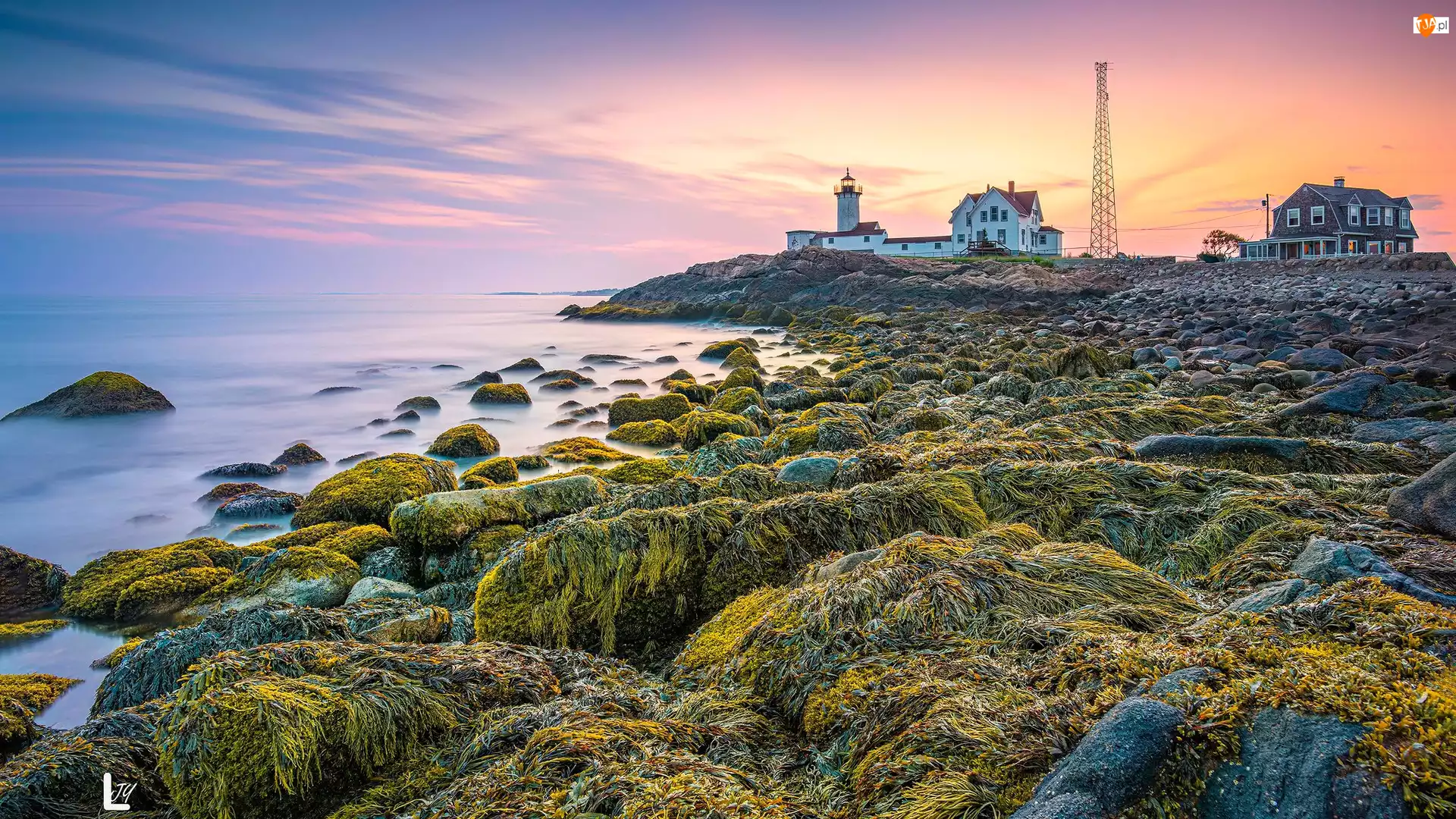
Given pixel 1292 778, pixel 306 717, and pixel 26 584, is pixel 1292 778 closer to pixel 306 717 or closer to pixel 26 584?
pixel 306 717

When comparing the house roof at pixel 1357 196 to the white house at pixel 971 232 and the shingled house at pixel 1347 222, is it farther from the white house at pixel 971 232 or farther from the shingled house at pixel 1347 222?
the white house at pixel 971 232

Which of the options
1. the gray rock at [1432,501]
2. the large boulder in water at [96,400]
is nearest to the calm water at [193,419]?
the large boulder in water at [96,400]

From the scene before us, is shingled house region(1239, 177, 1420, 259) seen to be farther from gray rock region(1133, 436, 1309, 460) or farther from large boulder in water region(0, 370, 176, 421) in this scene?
large boulder in water region(0, 370, 176, 421)

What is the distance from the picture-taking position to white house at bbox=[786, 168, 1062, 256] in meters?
57.8

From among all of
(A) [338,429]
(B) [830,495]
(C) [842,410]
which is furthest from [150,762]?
(A) [338,429]

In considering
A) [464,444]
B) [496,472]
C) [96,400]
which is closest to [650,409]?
[464,444]

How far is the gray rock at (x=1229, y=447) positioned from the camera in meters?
4.52

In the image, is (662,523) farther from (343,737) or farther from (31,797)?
(31,797)

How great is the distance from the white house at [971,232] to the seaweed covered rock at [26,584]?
56.5 meters

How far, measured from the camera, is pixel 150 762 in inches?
93.7

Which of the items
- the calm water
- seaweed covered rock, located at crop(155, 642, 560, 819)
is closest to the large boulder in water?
the calm water

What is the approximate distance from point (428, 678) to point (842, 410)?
7.20 meters

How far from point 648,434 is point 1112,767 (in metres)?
9.53

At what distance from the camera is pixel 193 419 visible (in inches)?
590
